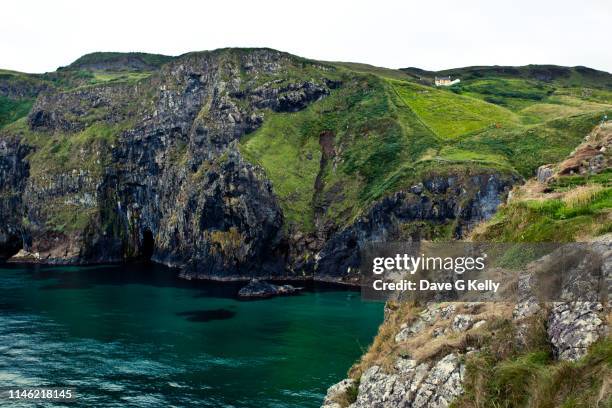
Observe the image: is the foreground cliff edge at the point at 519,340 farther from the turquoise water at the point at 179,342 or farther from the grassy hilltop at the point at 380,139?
the grassy hilltop at the point at 380,139

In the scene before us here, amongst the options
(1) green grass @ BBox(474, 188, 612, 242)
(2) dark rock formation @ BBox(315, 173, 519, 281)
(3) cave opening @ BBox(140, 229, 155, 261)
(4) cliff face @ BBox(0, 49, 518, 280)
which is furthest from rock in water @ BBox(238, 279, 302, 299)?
(1) green grass @ BBox(474, 188, 612, 242)

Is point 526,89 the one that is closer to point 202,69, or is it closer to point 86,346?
point 202,69

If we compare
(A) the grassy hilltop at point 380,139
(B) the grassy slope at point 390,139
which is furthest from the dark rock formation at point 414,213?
(B) the grassy slope at point 390,139

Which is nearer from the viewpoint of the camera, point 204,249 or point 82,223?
point 204,249

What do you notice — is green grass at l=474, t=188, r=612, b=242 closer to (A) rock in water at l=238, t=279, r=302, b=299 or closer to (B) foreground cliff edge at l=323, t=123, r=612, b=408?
(B) foreground cliff edge at l=323, t=123, r=612, b=408

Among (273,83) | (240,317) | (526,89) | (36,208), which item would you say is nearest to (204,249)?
(240,317)
